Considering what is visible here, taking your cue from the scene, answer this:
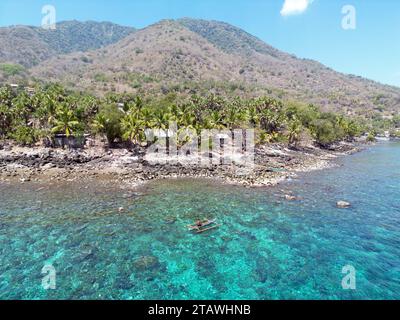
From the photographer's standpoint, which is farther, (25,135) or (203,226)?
(25,135)

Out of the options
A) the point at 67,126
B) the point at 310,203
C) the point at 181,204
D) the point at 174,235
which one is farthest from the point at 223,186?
the point at 67,126

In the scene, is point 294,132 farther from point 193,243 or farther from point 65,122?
point 193,243

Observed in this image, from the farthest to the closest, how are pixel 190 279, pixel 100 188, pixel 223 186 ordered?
pixel 223 186
pixel 100 188
pixel 190 279

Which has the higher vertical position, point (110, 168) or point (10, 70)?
point (10, 70)

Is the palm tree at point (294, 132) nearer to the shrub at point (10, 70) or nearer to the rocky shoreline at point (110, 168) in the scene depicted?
the rocky shoreline at point (110, 168)

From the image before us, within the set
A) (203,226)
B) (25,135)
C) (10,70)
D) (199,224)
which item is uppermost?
(10,70)

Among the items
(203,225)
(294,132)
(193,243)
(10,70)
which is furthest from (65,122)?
(10,70)

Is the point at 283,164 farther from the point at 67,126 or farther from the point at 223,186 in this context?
the point at 67,126
